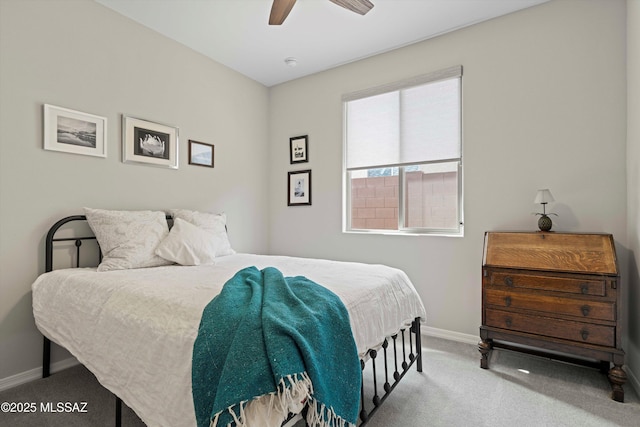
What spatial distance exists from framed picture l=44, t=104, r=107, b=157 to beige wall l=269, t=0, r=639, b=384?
233 cm

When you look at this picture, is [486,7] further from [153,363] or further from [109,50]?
[153,363]

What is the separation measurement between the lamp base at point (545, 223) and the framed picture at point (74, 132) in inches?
139

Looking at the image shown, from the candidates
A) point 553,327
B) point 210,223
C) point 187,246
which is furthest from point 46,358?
point 553,327

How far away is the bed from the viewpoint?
126cm

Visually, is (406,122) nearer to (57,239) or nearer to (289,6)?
(289,6)

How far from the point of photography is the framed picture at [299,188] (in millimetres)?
3932

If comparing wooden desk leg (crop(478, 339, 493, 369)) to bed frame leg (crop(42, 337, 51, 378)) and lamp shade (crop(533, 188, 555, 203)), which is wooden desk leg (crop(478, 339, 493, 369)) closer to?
lamp shade (crop(533, 188, 555, 203))

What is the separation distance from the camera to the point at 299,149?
4.00 meters

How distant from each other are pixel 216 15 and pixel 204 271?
2.20m

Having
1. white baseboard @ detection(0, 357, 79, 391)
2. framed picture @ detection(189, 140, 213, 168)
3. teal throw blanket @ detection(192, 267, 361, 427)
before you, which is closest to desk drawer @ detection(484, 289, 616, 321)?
teal throw blanket @ detection(192, 267, 361, 427)

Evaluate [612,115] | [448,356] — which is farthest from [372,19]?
[448,356]

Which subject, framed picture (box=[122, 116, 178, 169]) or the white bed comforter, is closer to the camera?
the white bed comforter

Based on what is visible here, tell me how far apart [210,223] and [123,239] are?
2.59ft

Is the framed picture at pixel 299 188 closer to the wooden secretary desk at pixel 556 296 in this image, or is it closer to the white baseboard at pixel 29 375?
the wooden secretary desk at pixel 556 296
